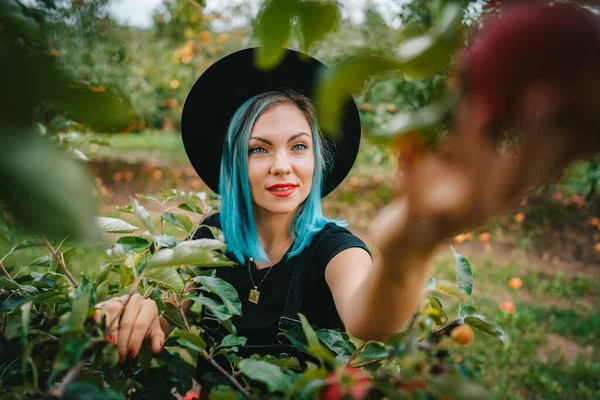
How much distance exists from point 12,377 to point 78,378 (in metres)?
0.13

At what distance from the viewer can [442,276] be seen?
348cm

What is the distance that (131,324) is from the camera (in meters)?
0.70

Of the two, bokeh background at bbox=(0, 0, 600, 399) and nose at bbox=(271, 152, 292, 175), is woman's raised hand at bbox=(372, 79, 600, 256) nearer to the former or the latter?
bokeh background at bbox=(0, 0, 600, 399)

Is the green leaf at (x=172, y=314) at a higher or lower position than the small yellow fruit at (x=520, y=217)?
higher

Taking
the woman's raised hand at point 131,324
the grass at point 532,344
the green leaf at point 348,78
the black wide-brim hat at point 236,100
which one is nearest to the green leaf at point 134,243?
the woman's raised hand at point 131,324

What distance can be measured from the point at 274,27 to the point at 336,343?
0.60m

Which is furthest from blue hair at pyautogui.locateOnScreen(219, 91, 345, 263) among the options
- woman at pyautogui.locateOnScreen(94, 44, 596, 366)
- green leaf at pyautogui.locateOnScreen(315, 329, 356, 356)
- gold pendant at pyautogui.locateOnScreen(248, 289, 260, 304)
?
green leaf at pyautogui.locateOnScreen(315, 329, 356, 356)

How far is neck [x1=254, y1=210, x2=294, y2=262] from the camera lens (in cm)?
152

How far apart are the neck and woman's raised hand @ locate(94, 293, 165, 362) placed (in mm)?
755

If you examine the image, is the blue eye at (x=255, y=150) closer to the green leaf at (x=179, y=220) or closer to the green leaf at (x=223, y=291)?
the green leaf at (x=179, y=220)

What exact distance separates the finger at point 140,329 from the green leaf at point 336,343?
0.31 meters

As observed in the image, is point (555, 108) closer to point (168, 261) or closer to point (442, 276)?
point (168, 261)

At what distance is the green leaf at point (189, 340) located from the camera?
28.0 inches

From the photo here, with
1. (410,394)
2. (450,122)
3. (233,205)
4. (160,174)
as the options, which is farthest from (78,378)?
(160,174)
